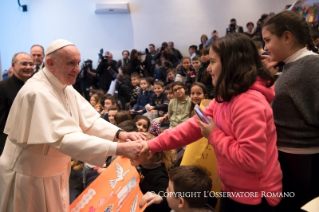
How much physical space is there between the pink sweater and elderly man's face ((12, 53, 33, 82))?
9.00 feet

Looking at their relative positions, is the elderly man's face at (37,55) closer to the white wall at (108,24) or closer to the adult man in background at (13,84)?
the adult man in background at (13,84)

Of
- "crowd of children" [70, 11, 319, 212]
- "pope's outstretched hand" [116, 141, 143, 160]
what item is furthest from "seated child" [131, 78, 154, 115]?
"pope's outstretched hand" [116, 141, 143, 160]

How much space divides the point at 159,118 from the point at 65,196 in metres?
3.40

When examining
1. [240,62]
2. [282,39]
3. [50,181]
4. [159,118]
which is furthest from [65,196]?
[159,118]

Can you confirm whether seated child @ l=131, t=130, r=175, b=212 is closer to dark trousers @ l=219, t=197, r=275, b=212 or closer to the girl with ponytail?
dark trousers @ l=219, t=197, r=275, b=212

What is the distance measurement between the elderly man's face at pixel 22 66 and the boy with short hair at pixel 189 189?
2.52 meters

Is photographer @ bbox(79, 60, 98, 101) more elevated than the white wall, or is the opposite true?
the white wall

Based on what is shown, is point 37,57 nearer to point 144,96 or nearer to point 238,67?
point 144,96

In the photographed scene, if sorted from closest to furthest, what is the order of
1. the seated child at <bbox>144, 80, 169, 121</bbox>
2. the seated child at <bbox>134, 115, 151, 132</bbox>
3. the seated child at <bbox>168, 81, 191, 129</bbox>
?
the seated child at <bbox>134, 115, 151, 132</bbox>
the seated child at <bbox>168, 81, 191, 129</bbox>
the seated child at <bbox>144, 80, 169, 121</bbox>

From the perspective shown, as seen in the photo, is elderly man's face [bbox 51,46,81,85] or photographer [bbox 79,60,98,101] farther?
photographer [bbox 79,60,98,101]

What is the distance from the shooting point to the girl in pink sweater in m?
1.32

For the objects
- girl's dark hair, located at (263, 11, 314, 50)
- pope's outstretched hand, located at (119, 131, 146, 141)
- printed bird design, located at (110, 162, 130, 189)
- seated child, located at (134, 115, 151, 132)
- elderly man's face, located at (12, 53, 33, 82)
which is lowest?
seated child, located at (134, 115, 151, 132)

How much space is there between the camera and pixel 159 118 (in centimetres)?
544

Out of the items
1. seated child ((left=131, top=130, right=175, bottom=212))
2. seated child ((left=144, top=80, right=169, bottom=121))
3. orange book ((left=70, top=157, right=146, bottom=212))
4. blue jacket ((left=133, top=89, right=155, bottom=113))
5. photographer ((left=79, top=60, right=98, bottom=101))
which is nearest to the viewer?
orange book ((left=70, top=157, right=146, bottom=212))
